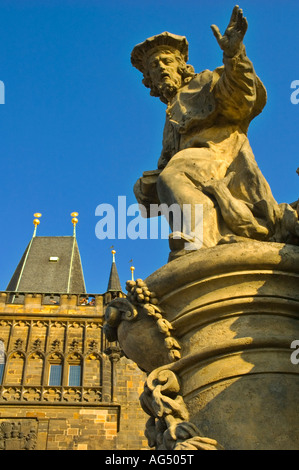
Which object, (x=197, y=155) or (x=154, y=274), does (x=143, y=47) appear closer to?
(x=197, y=155)

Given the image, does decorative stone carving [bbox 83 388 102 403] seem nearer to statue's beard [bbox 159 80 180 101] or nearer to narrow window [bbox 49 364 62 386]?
narrow window [bbox 49 364 62 386]

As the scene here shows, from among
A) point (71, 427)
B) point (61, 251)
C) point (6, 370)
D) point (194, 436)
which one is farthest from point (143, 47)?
point (61, 251)

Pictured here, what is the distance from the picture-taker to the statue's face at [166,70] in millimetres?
3482

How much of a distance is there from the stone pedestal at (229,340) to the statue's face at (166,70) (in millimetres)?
1456

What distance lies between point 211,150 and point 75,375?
18133 mm

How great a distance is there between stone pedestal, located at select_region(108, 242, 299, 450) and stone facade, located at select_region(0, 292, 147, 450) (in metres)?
15.3

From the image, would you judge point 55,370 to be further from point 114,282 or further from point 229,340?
point 229,340

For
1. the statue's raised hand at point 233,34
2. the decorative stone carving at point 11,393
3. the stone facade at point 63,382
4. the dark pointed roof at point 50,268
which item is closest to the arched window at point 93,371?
the stone facade at point 63,382

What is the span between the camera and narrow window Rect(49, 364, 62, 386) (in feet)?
65.5

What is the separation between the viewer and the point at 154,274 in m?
2.43

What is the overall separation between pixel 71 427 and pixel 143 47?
16.9m

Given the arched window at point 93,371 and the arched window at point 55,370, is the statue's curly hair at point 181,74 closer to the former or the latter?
the arched window at point 93,371

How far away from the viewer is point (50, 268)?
28.7 m

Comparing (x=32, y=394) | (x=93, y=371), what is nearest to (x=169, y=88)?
(x=32, y=394)
